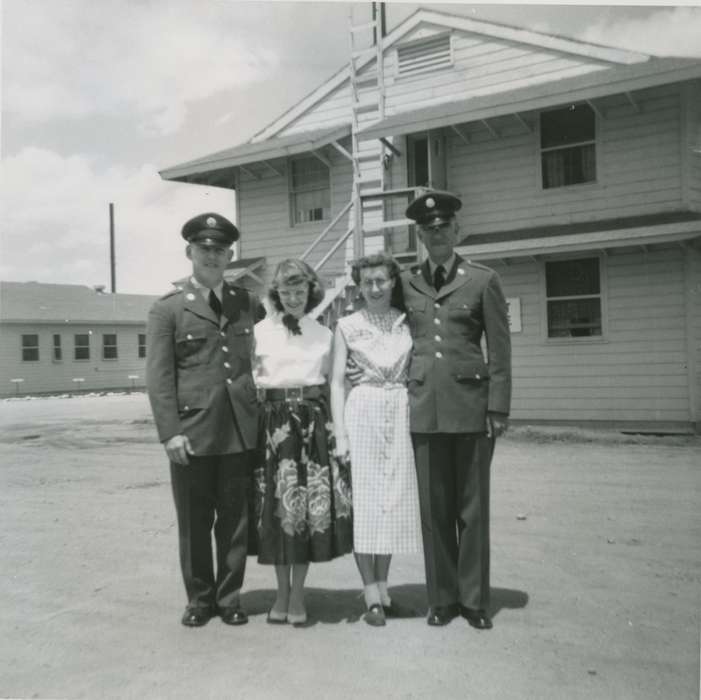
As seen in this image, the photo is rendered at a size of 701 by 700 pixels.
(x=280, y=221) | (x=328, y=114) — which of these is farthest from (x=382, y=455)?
(x=328, y=114)

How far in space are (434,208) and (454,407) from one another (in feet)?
3.24

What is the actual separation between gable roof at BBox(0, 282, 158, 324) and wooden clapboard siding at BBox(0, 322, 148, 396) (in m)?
0.29

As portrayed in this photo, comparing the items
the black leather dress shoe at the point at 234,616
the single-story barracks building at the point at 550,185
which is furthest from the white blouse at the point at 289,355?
the single-story barracks building at the point at 550,185

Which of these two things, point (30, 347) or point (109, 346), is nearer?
point (30, 347)

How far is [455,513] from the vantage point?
3.76m

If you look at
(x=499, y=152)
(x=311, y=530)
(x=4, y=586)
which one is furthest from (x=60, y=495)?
(x=499, y=152)

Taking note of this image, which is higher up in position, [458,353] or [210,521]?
[458,353]

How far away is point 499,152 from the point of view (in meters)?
11.4

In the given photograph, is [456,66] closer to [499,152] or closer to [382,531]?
Answer: [499,152]

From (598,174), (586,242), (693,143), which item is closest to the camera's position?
(586,242)

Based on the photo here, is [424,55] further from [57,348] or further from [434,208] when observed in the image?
[57,348]

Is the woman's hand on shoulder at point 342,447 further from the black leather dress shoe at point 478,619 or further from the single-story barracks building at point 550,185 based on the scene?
the single-story barracks building at point 550,185

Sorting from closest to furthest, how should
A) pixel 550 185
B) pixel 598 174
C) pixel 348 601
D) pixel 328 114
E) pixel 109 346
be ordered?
1. pixel 348 601
2. pixel 598 174
3. pixel 550 185
4. pixel 328 114
5. pixel 109 346

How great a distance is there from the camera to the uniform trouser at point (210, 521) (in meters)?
3.72
